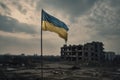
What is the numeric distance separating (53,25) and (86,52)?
8922 centimetres

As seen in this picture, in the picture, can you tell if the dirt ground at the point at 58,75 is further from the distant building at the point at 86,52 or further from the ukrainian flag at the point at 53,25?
the distant building at the point at 86,52

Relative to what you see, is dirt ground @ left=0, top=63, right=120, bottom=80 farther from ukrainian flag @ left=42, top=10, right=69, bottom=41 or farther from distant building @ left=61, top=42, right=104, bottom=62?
distant building @ left=61, top=42, right=104, bottom=62

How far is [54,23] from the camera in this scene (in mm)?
14945

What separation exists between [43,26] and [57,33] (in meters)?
1.67

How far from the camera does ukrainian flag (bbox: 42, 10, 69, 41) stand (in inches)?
560

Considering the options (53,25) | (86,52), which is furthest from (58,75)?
(86,52)

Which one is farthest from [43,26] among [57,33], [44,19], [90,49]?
[90,49]

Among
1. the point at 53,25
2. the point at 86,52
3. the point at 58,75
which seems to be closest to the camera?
the point at 53,25

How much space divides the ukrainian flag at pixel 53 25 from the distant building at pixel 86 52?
3290 inches

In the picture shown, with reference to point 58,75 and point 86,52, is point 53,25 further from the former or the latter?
point 86,52

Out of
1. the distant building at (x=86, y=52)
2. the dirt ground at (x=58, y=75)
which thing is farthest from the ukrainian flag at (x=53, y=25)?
the distant building at (x=86, y=52)

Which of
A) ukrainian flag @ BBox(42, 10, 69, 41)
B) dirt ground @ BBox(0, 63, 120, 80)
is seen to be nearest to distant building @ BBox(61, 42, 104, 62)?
dirt ground @ BBox(0, 63, 120, 80)

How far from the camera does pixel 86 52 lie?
10288 cm

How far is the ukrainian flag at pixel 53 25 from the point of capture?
14234 mm
